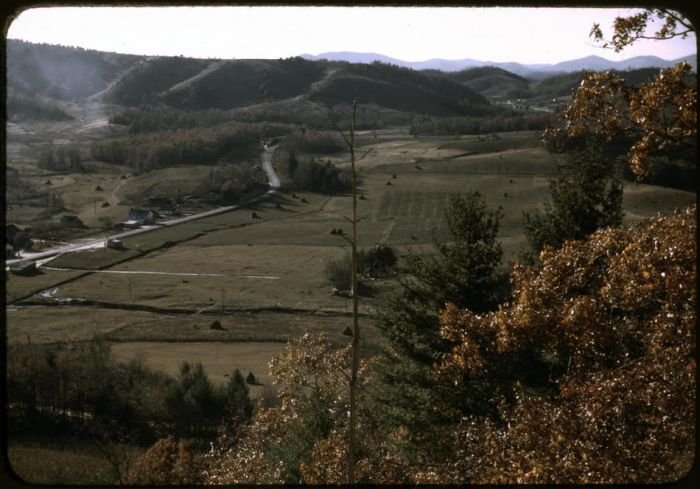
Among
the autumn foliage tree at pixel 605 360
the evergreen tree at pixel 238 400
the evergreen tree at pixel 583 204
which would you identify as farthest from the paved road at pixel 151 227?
the autumn foliage tree at pixel 605 360

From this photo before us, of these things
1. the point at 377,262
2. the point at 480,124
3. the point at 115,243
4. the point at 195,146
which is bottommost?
the point at 377,262

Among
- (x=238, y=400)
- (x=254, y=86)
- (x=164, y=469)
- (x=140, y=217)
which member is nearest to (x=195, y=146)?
(x=140, y=217)

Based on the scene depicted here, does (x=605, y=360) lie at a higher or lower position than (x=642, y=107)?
lower

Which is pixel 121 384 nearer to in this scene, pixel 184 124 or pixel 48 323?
pixel 48 323

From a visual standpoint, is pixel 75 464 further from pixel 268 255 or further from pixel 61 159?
pixel 268 255

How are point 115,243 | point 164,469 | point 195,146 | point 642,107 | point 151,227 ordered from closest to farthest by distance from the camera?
point 642,107 → point 164,469 → point 195,146 → point 115,243 → point 151,227
